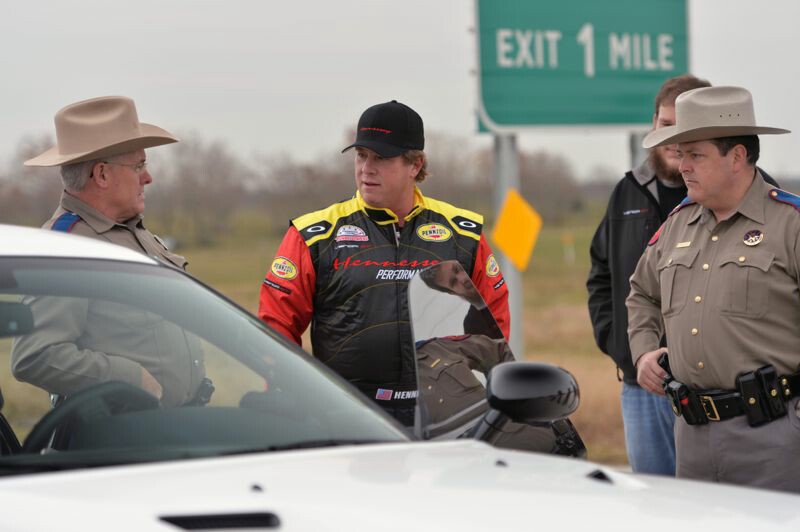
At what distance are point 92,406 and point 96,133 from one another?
1979 mm

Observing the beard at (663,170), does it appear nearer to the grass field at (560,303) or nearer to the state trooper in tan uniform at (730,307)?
the state trooper in tan uniform at (730,307)

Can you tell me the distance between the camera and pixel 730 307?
404 centimetres

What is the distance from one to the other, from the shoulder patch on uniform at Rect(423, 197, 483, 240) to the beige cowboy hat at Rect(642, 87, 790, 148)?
30.9 inches

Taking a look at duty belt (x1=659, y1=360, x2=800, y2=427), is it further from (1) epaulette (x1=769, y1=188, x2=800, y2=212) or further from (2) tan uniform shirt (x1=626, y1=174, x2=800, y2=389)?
(1) epaulette (x1=769, y1=188, x2=800, y2=212)

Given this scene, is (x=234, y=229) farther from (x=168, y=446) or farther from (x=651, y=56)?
(x=168, y=446)

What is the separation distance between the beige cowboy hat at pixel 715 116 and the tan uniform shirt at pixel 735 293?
19 cm

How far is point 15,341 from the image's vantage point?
308 cm

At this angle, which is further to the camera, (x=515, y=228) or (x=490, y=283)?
(x=515, y=228)

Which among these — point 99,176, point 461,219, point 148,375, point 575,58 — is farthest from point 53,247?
point 575,58

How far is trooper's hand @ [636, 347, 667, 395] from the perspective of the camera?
433 centimetres

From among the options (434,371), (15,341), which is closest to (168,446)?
(15,341)

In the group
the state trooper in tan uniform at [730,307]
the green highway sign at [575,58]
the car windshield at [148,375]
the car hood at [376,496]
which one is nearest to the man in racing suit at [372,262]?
the state trooper in tan uniform at [730,307]

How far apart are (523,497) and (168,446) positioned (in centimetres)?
75

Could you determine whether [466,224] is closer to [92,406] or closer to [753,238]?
[753,238]
